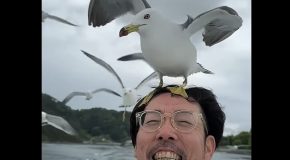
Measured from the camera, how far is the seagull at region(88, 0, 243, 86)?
1.76 meters

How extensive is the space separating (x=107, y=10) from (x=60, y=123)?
1.61ft

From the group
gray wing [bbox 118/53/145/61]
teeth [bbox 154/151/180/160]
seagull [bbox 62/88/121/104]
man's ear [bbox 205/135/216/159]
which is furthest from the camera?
seagull [bbox 62/88/121/104]

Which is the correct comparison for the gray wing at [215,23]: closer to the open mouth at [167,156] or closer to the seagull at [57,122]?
the open mouth at [167,156]

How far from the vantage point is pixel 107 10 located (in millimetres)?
1916

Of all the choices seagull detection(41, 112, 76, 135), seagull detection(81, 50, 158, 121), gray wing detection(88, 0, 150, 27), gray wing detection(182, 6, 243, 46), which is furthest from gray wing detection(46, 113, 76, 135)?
gray wing detection(182, 6, 243, 46)

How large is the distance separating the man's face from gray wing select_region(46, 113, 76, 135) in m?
0.40

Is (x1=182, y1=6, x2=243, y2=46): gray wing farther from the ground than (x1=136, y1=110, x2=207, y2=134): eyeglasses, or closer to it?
farther from the ground

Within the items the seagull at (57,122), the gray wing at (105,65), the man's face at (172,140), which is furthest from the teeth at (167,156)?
the seagull at (57,122)

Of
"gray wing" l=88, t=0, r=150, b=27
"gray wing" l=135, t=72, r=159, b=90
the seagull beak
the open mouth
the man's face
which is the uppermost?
"gray wing" l=88, t=0, r=150, b=27

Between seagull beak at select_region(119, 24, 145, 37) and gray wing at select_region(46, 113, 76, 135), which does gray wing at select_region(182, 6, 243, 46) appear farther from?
gray wing at select_region(46, 113, 76, 135)

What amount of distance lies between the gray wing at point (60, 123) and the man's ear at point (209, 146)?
1.88 ft
